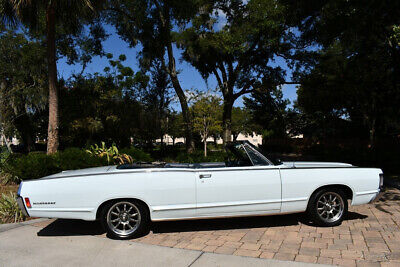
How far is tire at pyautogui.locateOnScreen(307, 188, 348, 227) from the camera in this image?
4234 millimetres

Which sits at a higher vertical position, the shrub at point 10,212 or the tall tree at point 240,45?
the tall tree at point 240,45

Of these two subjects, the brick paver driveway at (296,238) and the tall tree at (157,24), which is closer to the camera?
the brick paver driveway at (296,238)

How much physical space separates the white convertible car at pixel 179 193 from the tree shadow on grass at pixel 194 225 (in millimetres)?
481

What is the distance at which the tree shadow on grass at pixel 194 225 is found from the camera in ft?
14.3

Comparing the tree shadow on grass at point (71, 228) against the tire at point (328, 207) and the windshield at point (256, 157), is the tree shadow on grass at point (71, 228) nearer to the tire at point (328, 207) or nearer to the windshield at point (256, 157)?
the windshield at point (256, 157)

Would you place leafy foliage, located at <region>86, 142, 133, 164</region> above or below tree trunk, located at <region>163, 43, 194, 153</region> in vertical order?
below

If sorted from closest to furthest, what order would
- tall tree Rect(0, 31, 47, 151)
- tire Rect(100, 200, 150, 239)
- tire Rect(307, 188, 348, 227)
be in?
tire Rect(100, 200, 150, 239) < tire Rect(307, 188, 348, 227) < tall tree Rect(0, 31, 47, 151)

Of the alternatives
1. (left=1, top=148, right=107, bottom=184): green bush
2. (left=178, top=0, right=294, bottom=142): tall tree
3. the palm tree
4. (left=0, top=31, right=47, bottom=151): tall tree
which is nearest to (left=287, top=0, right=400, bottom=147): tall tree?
(left=178, top=0, right=294, bottom=142): tall tree

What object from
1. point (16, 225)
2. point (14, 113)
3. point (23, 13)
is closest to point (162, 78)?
point (14, 113)

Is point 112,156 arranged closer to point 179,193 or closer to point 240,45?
point 179,193

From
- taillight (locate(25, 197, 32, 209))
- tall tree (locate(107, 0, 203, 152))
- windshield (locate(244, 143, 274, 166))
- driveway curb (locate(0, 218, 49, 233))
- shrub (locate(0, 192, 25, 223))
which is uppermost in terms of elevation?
tall tree (locate(107, 0, 203, 152))

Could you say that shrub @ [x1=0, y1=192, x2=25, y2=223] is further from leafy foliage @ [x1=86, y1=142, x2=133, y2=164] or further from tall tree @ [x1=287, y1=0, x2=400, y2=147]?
tall tree @ [x1=287, y1=0, x2=400, y2=147]

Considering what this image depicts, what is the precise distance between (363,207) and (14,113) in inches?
781

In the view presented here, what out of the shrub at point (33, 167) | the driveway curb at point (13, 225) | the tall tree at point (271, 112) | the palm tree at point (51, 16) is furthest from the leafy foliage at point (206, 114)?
the tall tree at point (271, 112)
